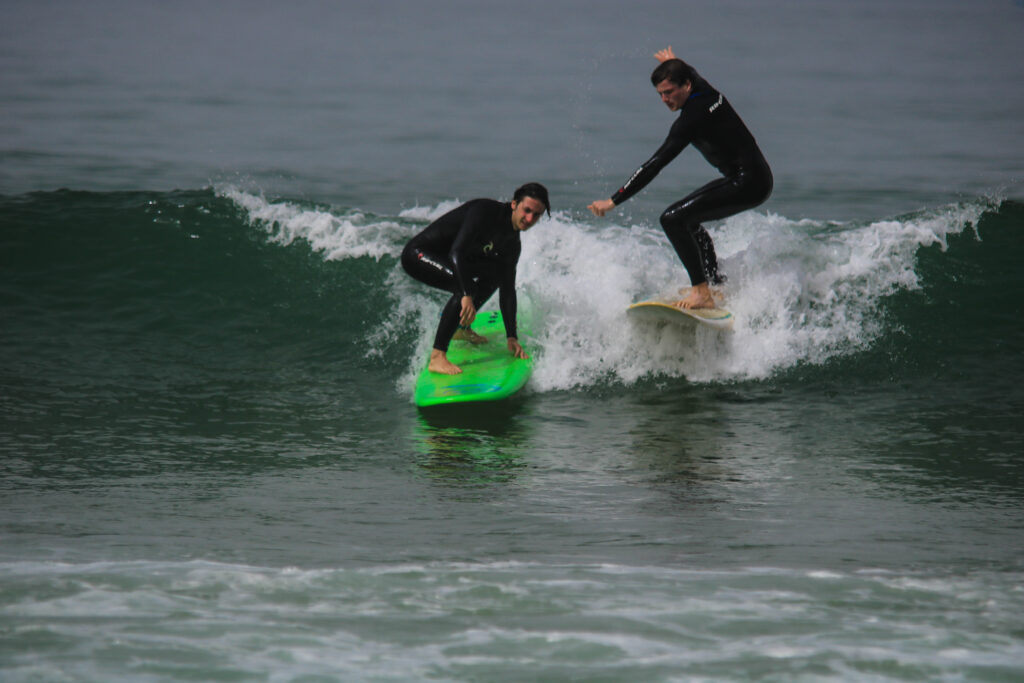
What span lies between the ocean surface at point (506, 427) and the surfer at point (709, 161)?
0.60 metres

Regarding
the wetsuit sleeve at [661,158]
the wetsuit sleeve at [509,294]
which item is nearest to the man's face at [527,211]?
the wetsuit sleeve at [509,294]

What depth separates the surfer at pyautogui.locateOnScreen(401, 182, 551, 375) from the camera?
21.3 feet

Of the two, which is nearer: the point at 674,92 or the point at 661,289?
the point at 674,92

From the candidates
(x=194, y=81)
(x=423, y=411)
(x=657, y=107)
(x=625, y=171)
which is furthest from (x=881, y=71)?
(x=423, y=411)

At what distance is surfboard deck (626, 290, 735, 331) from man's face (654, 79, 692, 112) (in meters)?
1.32

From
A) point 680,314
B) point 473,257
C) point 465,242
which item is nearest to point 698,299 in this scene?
point 680,314

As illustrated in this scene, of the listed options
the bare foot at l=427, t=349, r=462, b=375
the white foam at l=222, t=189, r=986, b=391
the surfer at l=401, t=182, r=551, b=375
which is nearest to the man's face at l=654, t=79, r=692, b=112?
the surfer at l=401, t=182, r=551, b=375

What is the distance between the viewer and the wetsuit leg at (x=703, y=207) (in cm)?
714

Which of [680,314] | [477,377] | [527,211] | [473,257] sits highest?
[527,211]

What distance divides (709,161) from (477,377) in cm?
215

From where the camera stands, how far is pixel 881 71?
2570cm

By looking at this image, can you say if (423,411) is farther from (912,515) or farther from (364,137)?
(364,137)

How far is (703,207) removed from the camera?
23.4 ft

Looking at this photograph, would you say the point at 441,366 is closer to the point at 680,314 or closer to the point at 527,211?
the point at 527,211
